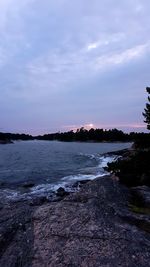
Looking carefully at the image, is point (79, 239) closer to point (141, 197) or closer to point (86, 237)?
point (86, 237)

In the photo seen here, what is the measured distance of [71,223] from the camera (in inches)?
344

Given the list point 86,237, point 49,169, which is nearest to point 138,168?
point 86,237

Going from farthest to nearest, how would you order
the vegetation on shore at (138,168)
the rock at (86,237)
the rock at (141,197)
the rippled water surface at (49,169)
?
the rippled water surface at (49,169), the vegetation on shore at (138,168), the rock at (141,197), the rock at (86,237)

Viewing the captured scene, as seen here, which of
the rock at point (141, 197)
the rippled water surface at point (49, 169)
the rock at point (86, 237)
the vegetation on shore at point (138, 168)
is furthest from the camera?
the rippled water surface at point (49, 169)

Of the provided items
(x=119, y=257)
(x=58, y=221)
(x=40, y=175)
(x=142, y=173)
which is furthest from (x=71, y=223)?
(x=40, y=175)

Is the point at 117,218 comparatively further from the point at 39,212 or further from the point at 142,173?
the point at 142,173

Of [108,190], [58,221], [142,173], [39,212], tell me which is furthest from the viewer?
[142,173]

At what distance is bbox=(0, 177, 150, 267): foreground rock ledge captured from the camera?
752 cm

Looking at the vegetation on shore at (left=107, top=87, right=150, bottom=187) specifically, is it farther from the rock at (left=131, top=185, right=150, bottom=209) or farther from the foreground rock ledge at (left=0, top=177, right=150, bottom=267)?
the foreground rock ledge at (left=0, top=177, right=150, bottom=267)

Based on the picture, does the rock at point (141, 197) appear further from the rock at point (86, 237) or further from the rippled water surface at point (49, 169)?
the rippled water surface at point (49, 169)

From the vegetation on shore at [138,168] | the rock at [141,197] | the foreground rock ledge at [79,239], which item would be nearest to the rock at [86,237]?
the foreground rock ledge at [79,239]

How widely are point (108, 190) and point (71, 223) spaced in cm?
565

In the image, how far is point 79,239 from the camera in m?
8.13

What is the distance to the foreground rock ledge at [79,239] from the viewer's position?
7.52m
